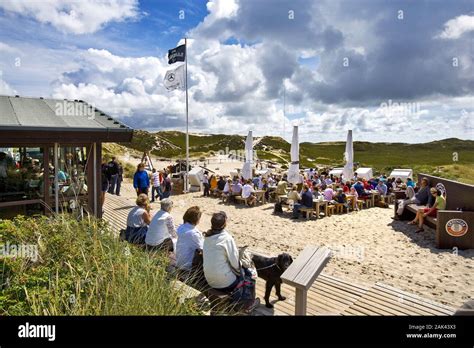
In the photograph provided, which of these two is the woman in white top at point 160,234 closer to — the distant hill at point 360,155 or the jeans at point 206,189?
the jeans at point 206,189

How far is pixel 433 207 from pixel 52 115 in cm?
1014

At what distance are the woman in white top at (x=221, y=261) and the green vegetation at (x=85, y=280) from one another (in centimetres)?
51

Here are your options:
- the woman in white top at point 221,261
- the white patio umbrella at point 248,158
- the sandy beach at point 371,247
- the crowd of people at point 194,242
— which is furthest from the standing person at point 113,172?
Result: the woman in white top at point 221,261

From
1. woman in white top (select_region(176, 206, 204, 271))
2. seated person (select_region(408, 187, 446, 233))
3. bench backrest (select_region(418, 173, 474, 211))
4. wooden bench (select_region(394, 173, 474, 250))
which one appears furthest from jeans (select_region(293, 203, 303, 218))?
woman in white top (select_region(176, 206, 204, 271))

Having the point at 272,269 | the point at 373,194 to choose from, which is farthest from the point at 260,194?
the point at 272,269

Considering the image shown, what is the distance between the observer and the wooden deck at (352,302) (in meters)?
4.20

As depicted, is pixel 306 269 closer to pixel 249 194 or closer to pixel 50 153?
pixel 50 153

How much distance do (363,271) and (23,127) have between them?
276 inches

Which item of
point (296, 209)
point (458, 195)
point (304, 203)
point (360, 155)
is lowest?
point (296, 209)

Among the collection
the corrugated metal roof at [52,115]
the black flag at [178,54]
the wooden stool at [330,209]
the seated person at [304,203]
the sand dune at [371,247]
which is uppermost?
the black flag at [178,54]

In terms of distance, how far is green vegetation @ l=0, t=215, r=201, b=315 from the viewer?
274cm

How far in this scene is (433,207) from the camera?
30.7 feet
